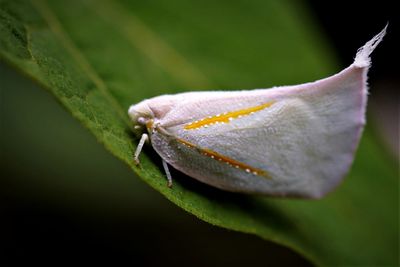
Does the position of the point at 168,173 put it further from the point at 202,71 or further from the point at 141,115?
the point at 202,71

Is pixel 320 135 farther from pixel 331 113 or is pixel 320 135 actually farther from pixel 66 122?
pixel 66 122

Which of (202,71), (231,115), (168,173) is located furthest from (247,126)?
(202,71)

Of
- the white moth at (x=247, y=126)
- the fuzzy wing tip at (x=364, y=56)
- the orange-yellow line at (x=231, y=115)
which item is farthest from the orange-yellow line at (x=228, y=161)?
the fuzzy wing tip at (x=364, y=56)

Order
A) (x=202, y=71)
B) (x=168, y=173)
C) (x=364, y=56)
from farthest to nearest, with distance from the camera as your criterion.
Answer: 1. (x=202, y=71)
2. (x=168, y=173)
3. (x=364, y=56)


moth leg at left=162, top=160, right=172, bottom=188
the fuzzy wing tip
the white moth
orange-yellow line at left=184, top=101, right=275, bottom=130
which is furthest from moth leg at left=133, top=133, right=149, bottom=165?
the fuzzy wing tip

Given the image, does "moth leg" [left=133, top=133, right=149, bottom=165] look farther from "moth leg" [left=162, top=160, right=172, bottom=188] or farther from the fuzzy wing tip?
the fuzzy wing tip

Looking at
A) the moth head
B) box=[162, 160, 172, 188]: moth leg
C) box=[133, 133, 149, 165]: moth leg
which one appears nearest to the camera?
box=[133, 133, 149, 165]: moth leg
